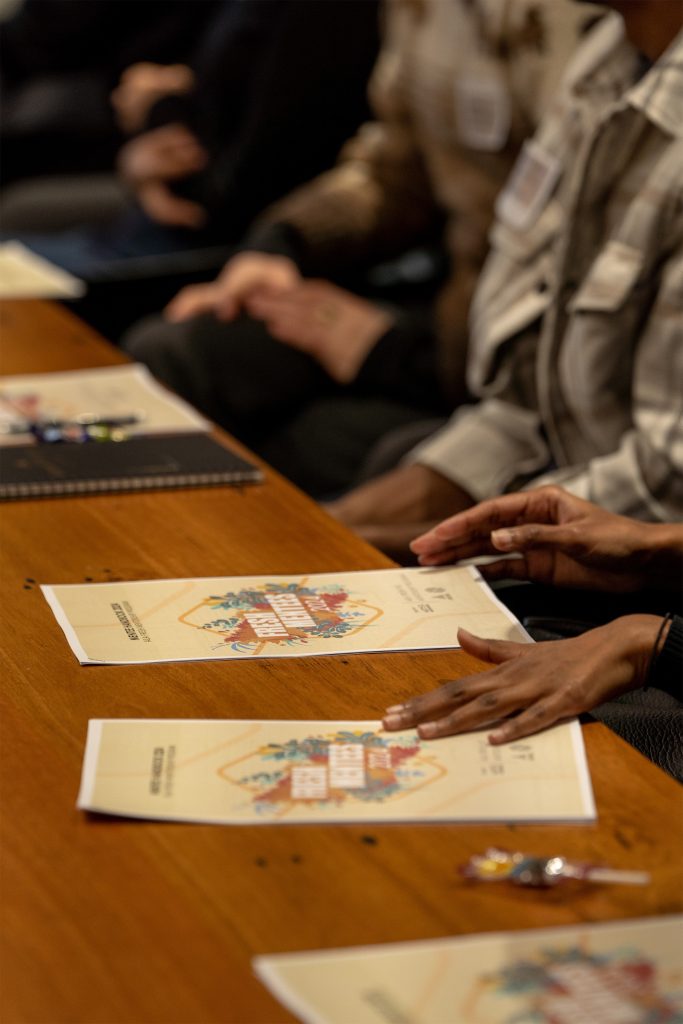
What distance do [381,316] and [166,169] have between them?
3.26ft

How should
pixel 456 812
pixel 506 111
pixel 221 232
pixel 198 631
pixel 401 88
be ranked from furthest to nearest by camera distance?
pixel 221 232 < pixel 401 88 < pixel 506 111 < pixel 198 631 < pixel 456 812

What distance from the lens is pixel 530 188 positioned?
192cm

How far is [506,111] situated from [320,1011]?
5.92 ft

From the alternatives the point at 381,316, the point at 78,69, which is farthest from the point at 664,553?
the point at 78,69

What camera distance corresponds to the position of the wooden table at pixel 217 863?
0.75 m

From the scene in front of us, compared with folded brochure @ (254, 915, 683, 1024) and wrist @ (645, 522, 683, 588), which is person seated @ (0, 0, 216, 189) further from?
folded brochure @ (254, 915, 683, 1024)

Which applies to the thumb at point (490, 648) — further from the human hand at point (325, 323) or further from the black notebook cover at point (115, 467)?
the human hand at point (325, 323)

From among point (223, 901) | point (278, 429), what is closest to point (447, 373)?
point (278, 429)

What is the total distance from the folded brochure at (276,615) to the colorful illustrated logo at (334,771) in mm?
138

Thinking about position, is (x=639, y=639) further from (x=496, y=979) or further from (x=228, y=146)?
(x=228, y=146)

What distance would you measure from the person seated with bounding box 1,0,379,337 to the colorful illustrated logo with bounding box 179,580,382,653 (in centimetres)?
167

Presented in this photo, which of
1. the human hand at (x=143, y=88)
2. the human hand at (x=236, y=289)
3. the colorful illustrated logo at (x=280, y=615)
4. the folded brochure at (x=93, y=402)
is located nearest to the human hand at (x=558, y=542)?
the colorful illustrated logo at (x=280, y=615)

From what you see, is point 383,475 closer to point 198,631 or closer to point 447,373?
point 447,373

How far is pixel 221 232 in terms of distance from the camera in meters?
3.12
